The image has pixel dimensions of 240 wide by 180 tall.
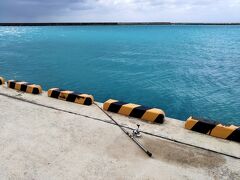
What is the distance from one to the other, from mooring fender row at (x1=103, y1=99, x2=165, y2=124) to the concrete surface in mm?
216

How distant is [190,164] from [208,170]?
379mm

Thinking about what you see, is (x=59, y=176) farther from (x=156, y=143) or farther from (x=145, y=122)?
(x=145, y=122)

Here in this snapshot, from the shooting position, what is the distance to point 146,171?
16.0 feet

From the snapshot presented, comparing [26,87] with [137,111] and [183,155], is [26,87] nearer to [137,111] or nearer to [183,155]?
[137,111]

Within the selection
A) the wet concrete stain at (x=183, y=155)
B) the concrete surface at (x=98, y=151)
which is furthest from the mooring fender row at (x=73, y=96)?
the wet concrete stain at (x=183, y=155)

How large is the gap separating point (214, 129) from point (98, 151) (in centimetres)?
316

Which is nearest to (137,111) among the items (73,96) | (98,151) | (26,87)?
(98,151)

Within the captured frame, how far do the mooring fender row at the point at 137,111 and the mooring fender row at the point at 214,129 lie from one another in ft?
2.75

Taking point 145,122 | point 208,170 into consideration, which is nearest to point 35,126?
point 145,122

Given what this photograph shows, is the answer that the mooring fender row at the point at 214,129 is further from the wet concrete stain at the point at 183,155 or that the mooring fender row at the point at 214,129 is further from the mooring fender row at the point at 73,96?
the mooring fender row at the point at 73,96

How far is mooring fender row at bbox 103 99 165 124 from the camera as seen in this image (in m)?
7.04

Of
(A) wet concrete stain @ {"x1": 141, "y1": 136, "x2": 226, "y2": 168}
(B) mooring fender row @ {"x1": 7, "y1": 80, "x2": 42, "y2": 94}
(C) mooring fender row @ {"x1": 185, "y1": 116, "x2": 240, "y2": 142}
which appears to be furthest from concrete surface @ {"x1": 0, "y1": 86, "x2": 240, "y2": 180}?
(B) mooring fender row @ {"x1": 7, "y1": 80, "x2": 42, "y2": 94}

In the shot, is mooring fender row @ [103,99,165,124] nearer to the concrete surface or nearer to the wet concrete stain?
the concrete surface

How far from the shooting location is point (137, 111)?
738cm
